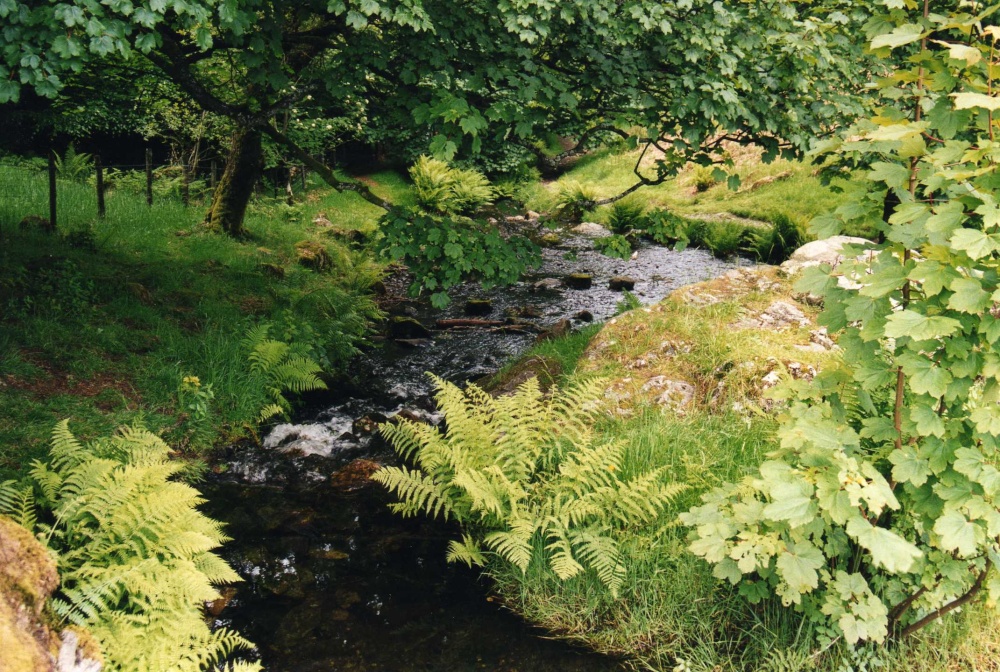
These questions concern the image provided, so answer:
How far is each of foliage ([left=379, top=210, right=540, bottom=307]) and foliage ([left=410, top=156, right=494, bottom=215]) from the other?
1041 centimetres

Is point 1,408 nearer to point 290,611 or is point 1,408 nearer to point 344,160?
point 290,611

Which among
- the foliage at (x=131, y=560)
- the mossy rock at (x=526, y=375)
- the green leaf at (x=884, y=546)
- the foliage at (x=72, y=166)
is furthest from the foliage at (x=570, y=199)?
the green leaf at (x=884, y=546)

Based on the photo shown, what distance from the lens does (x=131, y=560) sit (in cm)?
394

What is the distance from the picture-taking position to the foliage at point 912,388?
2820 mm

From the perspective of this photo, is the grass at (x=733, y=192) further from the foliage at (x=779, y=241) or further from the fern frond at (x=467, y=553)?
the fern frond at (x=467, y=553)

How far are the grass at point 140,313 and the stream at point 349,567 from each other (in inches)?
31.7

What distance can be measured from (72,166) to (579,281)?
36.8ft

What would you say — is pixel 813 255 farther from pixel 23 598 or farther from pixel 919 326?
pixel 23 598

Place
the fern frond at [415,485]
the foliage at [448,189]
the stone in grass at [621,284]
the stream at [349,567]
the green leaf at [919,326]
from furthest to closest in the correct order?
the foliage at [448,189] → the stone in grass at [621,284] → the fern frond at [415,485] → the stream at [349,567] → the green leaf at [919,326]

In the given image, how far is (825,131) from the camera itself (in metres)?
6.99

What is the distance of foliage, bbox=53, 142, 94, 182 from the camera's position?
14.2m

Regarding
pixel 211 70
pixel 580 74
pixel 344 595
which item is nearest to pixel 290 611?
pixel 344 595

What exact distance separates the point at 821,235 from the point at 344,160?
20504 millimetres

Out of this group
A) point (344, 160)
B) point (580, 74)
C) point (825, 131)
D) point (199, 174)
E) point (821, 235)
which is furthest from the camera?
point (344, 160)
